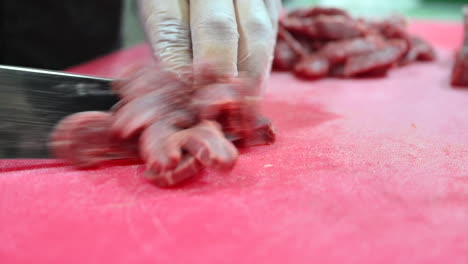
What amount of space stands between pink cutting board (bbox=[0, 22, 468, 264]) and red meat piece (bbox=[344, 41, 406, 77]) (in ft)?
4.66

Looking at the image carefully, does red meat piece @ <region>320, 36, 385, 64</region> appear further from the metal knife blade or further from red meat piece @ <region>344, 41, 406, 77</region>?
the metal knife blade

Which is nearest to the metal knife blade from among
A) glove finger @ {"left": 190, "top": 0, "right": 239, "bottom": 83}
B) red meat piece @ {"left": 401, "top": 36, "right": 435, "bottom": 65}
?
glove finger @ {"left": 190, "top": 0, "right": 239, "bottom": 83}

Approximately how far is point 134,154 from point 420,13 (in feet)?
27.6

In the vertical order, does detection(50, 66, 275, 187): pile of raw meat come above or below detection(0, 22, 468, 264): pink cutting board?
above

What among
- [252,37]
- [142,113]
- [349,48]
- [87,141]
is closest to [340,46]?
[349,48]

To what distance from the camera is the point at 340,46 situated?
13.3 ft

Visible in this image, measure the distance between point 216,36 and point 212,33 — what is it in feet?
0.09

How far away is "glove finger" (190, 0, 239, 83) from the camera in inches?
89.3

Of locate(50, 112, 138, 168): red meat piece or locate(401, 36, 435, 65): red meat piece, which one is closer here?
locate(50, 112, 138, 168): red meat piece

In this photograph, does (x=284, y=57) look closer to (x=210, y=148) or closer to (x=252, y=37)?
(x=252, y=37)

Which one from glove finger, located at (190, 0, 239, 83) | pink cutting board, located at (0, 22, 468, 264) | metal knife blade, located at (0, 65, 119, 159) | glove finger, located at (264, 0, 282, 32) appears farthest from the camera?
glove finger, located at (264, 0, 282, 32)

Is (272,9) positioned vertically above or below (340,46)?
above

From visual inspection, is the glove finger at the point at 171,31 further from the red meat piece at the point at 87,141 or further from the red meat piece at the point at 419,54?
the red meat piece at the point at 419,54

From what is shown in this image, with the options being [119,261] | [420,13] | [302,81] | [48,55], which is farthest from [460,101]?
[420,13]
